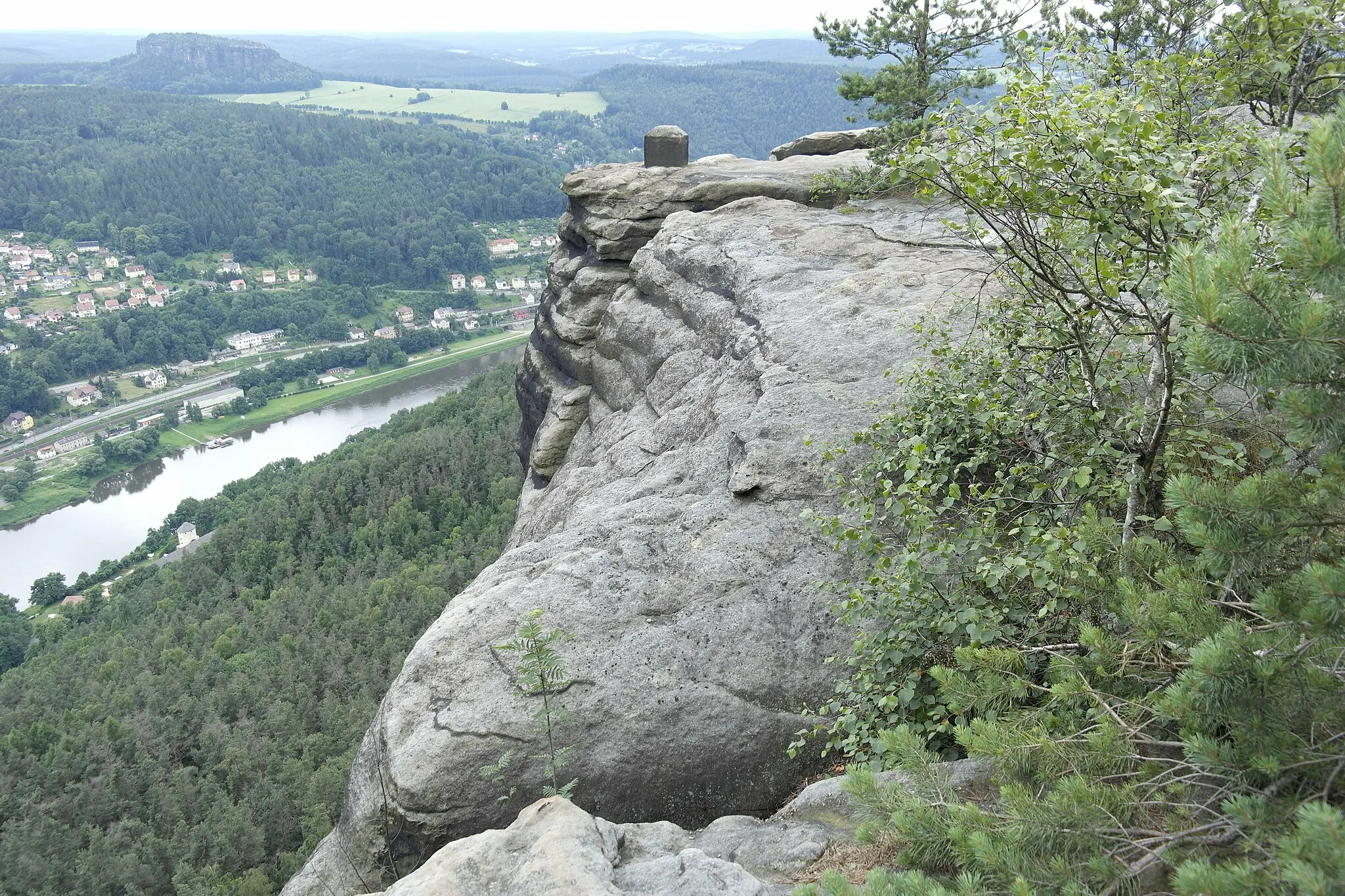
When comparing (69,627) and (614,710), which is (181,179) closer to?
(69,627)

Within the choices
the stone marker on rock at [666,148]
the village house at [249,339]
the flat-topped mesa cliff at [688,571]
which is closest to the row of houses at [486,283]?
the village house at [249,339]

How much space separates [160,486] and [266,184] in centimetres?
10095

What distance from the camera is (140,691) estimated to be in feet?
129

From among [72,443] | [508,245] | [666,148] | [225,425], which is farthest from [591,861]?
[508,245]

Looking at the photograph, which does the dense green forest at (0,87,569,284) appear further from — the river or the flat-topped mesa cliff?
the flat-topped mesa cliff

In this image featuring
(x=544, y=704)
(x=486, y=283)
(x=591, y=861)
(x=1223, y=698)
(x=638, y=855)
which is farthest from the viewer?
(x=486, y=283)

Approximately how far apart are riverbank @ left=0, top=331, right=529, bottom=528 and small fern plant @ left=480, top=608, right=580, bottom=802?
8457cm

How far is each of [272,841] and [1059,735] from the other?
3399 centimetres

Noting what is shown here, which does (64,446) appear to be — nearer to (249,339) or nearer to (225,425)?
(225,425)

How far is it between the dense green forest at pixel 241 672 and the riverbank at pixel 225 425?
753 inches

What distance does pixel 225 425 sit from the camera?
306 ft

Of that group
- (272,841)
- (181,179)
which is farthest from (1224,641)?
(181,179)

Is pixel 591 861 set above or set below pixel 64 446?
above

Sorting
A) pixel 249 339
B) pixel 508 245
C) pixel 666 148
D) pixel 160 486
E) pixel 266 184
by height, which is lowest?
pixel 160 486
